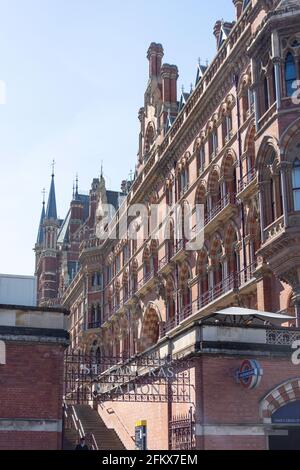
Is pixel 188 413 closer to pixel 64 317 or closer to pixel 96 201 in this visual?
pixel 64 317

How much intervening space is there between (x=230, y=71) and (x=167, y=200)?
517 inches

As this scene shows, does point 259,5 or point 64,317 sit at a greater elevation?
point 259,5

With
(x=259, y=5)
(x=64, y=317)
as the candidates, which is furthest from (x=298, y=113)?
(x=64, y=317)

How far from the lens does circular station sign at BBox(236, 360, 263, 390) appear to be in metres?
24.4

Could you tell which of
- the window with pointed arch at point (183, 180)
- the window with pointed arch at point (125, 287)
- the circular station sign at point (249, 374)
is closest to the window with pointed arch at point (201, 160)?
the window with pointed arch at point (183, 180)

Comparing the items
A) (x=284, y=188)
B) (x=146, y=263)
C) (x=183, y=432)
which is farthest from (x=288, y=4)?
(x=146, y=263)

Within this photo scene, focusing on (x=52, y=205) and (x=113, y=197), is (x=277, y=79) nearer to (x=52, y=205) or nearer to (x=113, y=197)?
(x=113, y=197)

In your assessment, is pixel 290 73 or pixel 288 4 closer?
pixel 290 73

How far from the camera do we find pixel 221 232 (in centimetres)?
4025

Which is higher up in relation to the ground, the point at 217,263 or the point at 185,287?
the point at 217,263

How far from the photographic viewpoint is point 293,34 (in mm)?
31609

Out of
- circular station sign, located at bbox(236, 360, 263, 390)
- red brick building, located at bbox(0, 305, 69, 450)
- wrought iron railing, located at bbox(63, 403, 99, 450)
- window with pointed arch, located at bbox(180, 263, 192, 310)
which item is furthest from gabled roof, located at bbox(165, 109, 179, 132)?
circular station sign, located at bbox(236, 360, 263, 390)

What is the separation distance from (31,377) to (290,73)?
54.4ft

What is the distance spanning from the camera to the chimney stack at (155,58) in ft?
192
